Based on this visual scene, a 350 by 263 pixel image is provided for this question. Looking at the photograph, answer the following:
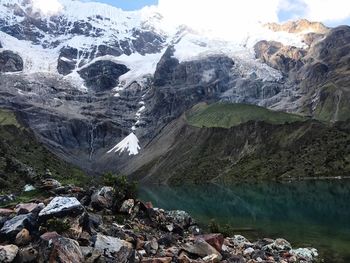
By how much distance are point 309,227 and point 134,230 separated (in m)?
52.6

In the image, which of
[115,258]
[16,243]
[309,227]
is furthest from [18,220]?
[309,227]

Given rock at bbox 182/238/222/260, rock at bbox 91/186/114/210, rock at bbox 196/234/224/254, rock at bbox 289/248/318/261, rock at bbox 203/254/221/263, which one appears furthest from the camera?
rock at bbox 289/248/318/261

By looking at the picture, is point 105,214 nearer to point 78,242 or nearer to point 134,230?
point 134,230

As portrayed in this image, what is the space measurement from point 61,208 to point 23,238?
3370 millimetres

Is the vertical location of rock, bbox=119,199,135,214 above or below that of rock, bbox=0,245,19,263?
below

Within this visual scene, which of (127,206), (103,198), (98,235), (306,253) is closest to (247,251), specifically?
(306,253)

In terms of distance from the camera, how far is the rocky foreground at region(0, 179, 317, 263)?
29.1m

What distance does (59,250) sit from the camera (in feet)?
92.9

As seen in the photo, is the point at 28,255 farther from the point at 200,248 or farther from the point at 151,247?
the point at 200,248

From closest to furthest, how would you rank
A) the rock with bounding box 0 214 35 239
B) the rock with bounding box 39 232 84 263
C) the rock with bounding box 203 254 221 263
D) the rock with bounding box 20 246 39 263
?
1. the rock with bounding box 39 232 84 263
2. the rock with bounding box 20 246 39 263
3. the rock with bounding box 0 214 35 239
4. the rock with bounding box 203 254 221 263

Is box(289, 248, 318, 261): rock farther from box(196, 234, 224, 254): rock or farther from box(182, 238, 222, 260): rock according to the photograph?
box(182, 238, 222, 260): rock

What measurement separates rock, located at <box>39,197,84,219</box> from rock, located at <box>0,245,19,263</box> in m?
4.10

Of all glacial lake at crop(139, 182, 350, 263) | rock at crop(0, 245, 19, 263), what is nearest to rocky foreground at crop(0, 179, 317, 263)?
rock at crop(0, 245, 19, 263)

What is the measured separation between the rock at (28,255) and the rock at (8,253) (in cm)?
39
